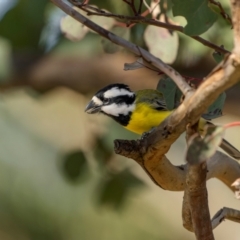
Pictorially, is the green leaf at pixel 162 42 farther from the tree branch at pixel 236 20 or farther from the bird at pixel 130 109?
the tree branch at pixel 236 20

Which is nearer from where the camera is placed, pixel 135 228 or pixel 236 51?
pixel 236 51

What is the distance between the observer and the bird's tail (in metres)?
1.34

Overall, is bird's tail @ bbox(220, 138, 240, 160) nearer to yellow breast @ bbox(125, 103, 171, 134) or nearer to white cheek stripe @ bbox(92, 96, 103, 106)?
yellow breast @ bbox(125, 103, 171, 134)

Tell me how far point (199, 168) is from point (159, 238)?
2126 mm

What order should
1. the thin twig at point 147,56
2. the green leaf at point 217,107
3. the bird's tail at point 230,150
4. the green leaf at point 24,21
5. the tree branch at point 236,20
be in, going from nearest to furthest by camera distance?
the tree branch at point 236,20 → the thin twig at point 147,56 → the green leaf at point 217,107 → the bird's tail at point 230,150 → the green leaf at point 24,21

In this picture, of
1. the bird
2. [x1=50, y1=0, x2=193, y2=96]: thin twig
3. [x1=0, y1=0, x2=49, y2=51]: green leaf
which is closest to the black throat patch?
the bird

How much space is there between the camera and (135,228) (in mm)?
2939

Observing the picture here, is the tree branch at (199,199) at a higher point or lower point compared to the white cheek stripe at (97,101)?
lower

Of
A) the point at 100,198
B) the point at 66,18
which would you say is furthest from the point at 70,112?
the point at 66,18

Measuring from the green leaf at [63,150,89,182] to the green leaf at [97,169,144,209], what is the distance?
0.24 ft

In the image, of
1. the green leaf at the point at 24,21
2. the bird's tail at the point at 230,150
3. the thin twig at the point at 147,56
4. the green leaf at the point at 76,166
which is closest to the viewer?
the thin twig at the point at 147,56

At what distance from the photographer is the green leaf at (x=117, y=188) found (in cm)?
178

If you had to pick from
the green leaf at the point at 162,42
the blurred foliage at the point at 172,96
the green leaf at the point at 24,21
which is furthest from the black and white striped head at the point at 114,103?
the green leaf at the point at 24,21

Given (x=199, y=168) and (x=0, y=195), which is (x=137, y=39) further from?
(x=0, y=195)
